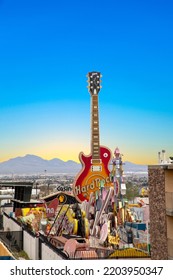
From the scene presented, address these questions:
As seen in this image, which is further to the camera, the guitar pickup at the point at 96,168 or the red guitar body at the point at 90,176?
the guitar pickup at the point at 96,168

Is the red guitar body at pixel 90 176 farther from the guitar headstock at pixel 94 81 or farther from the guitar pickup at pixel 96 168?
the guitar headstock at pixel 94 81

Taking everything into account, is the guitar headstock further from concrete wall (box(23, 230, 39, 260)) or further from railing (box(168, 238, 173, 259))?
railing (box(168, 238, 173, 259))

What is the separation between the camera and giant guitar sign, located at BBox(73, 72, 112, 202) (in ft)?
29.3

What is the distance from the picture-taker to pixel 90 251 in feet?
18.3

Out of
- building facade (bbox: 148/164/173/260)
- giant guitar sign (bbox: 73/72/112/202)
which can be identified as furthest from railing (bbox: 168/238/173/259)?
giant guitar sign (bbox: 73/72/112/202)

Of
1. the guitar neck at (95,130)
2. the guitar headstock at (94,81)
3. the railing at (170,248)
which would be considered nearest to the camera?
the railing at (170,248)

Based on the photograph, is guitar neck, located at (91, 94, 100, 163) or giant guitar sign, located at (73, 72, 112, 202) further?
guitar neck, located at (91, 94, 100, 163)

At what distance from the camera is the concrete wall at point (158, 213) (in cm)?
464

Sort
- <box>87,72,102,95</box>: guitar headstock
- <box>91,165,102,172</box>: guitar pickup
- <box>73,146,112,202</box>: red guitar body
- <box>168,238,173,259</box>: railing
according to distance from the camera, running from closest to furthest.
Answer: <box>168,238,173,259</box>: railing, <box>73,146,112,202</box>: red guitar body, <box>91,165,102,172</box>: guitar pickup, <box>87,72,102,95</box>: guitar headstock

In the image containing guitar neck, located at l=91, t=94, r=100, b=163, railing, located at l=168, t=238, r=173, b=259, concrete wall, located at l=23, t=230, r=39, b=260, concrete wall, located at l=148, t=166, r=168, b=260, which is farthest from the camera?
guitar neck, located at l=91, t=94, r=100, b=163

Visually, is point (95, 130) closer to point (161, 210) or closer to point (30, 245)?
point (30, 245)

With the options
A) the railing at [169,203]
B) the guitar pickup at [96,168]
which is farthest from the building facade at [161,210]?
the guitar pickup at [96,168]

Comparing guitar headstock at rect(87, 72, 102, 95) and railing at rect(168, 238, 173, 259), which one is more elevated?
guitar headstock at rect(87, 72, 102, 95)

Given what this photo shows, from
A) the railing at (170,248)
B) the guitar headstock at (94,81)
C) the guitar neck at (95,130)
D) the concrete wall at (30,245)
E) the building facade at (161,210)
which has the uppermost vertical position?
the guitar headstock at (94,81)
